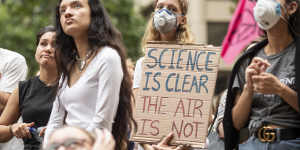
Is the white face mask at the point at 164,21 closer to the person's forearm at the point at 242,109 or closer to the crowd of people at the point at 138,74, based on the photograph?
the crowd of people at the point at 138,74

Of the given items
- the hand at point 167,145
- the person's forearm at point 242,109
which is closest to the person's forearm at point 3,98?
the hand at point 167,145

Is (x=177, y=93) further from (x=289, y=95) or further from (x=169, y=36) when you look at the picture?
(x=169, y=36)

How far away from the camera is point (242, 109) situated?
439 centimetres

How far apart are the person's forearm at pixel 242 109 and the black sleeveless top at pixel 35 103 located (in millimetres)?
1901

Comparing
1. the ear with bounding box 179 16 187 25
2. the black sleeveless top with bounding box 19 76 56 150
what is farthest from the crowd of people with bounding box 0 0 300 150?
the black sleeveless top with bounding box 19 76 56 150

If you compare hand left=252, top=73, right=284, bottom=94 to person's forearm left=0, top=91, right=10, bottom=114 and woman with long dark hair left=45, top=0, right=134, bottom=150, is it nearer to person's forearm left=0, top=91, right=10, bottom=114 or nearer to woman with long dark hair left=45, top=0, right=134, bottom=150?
woman with long dark hair left=45, top=0, right=134, bottom=150

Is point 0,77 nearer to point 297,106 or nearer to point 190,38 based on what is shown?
point 190,38

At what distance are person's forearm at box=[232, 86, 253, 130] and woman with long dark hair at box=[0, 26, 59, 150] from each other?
1.79m

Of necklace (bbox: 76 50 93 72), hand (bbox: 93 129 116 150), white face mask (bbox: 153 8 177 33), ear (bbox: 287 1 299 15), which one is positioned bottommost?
hand (bbox: 93 129 116 150)

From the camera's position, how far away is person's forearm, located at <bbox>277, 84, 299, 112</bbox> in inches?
160

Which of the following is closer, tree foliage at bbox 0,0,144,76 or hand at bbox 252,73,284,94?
hand at bbox 252,73,284,94

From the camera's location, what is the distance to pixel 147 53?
183 inches

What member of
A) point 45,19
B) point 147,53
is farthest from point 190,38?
point 45,19

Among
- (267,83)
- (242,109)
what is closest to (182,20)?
(242,109)
